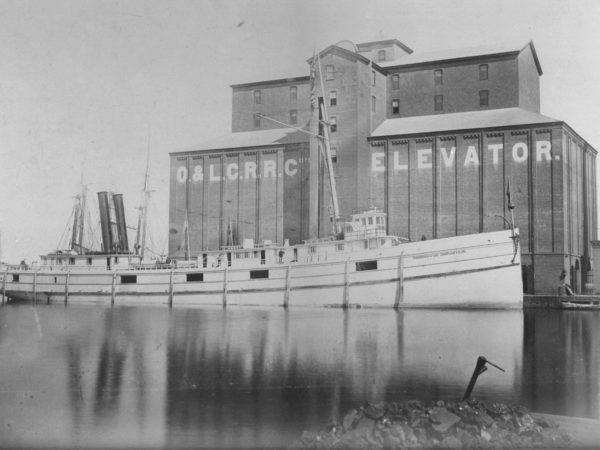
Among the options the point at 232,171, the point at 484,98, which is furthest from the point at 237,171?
the point at 484,98

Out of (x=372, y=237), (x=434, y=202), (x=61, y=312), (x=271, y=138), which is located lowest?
(x=61, y=312)

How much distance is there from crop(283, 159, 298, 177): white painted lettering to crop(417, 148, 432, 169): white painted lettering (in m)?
9.79

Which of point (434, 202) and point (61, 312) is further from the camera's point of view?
point (434, 202)

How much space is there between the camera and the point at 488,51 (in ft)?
162

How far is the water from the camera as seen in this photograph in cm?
971

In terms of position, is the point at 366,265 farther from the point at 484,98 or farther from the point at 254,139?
the point at 254,139

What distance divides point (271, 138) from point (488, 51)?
18.3 metres

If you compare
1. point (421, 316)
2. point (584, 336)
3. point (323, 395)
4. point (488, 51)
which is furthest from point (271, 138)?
point (323, 395)

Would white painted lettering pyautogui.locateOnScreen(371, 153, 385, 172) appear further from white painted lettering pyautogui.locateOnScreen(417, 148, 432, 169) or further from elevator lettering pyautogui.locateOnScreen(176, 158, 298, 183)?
elevator lettering pyautogui.locateOnScreen(176, 158, 298, 183)

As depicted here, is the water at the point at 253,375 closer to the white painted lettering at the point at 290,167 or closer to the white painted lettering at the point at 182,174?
the white painted lettering at the point at 290,167

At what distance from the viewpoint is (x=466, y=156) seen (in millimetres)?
44938

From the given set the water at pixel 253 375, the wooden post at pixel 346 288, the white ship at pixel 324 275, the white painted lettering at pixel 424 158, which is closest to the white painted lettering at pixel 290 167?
the white ship at pixel 324 275

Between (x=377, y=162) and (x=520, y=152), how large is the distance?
1009 centimetres

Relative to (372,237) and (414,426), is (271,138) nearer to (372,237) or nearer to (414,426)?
(372,237)
